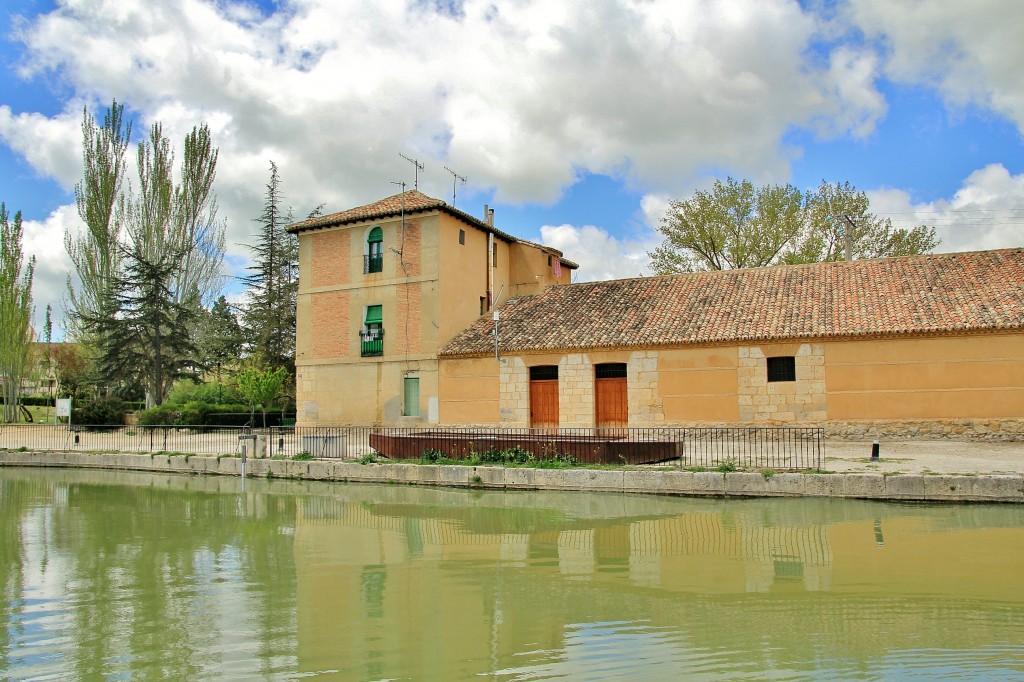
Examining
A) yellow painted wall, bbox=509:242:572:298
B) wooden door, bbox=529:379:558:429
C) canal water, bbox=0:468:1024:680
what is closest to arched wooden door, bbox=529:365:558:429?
wooden door, bbox=529:379:558:429

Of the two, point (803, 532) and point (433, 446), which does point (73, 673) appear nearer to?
point (803, 532)

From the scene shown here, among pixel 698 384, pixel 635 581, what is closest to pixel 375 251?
pixel 698 384

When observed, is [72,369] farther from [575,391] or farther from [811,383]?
[811,383]

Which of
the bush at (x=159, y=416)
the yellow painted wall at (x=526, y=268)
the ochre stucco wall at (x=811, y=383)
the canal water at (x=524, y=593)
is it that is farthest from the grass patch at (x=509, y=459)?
the bush at (x=159, y=416)

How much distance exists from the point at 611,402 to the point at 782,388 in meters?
4.74

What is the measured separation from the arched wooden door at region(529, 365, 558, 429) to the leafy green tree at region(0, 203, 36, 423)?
25511mm

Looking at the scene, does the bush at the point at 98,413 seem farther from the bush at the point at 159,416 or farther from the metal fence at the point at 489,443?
the metal fence at the point at 489,443

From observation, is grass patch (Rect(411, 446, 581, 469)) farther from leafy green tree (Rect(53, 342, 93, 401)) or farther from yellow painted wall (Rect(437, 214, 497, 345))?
leafy green tree (Rect(53, 342, 93, 401))

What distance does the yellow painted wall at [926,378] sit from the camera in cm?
1781

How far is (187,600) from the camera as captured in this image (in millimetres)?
7504

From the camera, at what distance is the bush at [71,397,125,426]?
28.2 m

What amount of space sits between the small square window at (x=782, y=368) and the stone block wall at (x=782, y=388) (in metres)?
0.11

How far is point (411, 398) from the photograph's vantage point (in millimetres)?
24281

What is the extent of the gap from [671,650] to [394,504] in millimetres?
8786
